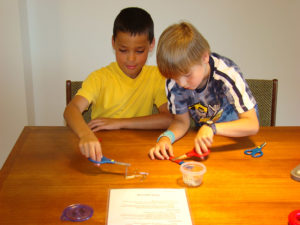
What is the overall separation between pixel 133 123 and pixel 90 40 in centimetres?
112

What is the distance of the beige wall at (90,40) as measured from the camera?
7.07 feet

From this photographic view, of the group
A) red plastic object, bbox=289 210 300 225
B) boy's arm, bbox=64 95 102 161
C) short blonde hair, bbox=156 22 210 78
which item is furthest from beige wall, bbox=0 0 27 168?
red plastic object, bbox=289 210 300 225

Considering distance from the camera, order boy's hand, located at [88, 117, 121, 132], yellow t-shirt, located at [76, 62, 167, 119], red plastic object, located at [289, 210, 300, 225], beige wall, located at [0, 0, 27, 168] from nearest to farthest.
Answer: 1. red plastic object, located at [289, 210, 300, 225]
2. boy's hand, located at [88, 117, 121, 132]
3. yellow t-shirt, located at [76, 62, 167, 119]
4. beige wall, located at [0, 0, 27, 168]

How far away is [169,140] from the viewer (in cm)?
117

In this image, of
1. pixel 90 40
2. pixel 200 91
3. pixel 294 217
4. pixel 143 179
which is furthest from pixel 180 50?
pixel 90 40

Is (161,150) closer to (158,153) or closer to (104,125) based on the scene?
(158,153)

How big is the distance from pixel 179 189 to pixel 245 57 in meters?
1.78

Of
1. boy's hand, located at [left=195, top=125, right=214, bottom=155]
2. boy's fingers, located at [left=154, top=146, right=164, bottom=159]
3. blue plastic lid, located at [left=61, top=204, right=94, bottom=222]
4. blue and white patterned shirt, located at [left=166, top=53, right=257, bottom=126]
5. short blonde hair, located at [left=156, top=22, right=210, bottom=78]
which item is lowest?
blue plastic lid, located at [left=61, top=204, right=94, bottom=222]

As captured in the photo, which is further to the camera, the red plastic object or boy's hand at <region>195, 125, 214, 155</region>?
boy's hand at <region>195, 125, 214, 155</region>

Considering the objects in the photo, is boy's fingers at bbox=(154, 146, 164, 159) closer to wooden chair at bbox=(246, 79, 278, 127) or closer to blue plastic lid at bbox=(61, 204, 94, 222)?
blue plastic lid at bbox=(61, 204, 94, 222)

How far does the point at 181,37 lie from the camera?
106 centimetres

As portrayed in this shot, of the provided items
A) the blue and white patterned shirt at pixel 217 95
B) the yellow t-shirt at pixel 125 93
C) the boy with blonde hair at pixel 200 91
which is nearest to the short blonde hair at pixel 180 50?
the boy with blonde hair at pixel 200 91

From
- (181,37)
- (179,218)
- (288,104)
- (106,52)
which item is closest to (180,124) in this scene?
(181,37)

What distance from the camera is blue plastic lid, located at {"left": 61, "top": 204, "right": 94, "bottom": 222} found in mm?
750
